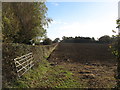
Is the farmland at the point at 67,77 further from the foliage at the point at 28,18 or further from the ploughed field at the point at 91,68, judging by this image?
the foliage at the point at 28,18

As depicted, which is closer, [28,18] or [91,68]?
[91,68]

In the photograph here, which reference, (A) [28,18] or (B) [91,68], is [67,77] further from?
(A) [28,18]

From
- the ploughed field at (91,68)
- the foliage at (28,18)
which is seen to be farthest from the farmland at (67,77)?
the foliage at (28,18)

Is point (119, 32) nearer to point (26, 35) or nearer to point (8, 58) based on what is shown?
point (8, 58)

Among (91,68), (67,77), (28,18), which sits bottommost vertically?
(91,68)

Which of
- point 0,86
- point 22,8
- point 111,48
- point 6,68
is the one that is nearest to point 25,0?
point 22,8

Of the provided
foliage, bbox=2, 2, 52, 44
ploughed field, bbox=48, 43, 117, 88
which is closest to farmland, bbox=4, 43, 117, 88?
ploughed field, bbox=48, 43, 117, 88

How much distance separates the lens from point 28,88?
507 cm

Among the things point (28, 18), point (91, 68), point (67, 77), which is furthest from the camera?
point (28, 18)

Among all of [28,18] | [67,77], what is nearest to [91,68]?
[67,77]

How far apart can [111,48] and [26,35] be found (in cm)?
1192

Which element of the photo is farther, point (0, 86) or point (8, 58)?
point (8, 58)

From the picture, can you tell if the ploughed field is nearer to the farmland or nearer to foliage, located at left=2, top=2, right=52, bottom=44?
the farmland

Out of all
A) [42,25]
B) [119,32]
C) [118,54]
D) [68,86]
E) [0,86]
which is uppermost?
[42,25]
